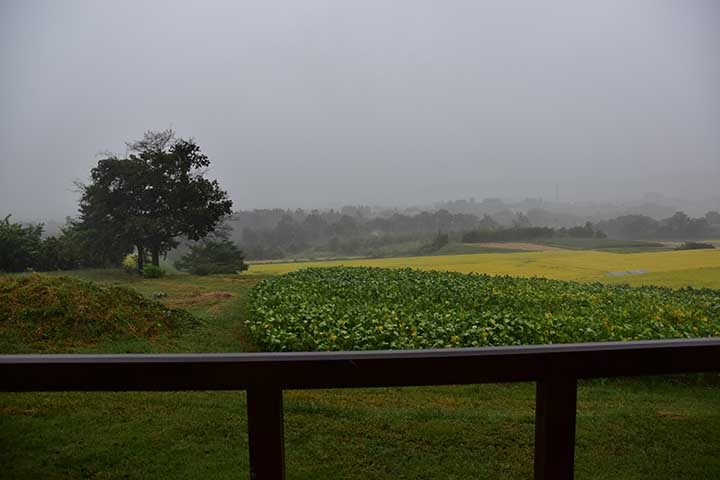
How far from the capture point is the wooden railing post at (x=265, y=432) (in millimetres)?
1258

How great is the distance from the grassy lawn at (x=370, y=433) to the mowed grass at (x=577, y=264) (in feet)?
3.52

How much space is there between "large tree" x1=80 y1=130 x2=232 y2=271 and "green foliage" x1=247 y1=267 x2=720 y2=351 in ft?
2.75

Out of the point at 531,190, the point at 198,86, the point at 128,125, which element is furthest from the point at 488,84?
the point at 128,125

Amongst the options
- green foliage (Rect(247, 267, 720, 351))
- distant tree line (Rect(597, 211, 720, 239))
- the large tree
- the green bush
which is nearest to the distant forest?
distant tree line (Rect(597, 211, 720, 239))

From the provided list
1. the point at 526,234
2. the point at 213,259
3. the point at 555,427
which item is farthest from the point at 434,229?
the point at 555,427

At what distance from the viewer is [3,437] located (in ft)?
9.49

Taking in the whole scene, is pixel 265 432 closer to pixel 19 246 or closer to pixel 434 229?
pixel 434 229

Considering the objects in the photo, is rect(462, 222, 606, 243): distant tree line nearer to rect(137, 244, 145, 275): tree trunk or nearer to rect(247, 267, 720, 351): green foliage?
rect(247, 267, 720, 351): green foliage

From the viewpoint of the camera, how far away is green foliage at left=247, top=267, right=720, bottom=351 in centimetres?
383

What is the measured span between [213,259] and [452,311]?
80.1 inches

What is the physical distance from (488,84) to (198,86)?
2.59m

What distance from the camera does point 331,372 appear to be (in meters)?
1.25

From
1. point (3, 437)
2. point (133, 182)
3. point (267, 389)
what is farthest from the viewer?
point (133, 182)

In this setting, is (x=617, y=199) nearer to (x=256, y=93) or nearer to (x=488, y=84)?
(x=488, y=84)
